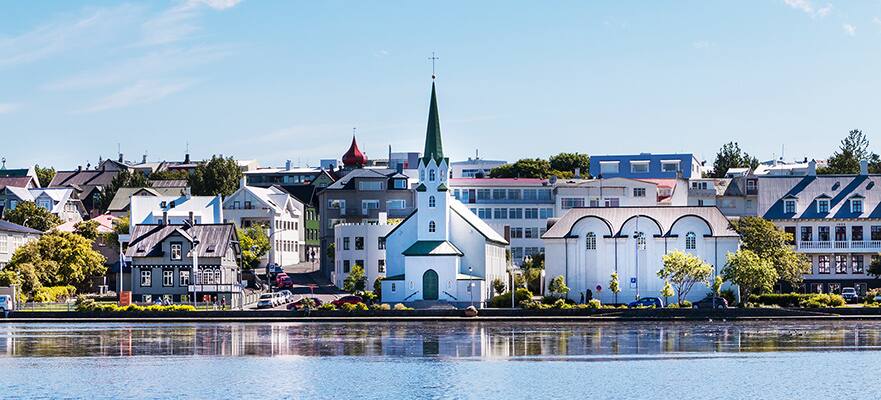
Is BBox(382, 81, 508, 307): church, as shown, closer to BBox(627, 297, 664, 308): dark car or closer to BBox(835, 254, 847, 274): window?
BBox(627, 297, 664, 308): dark car

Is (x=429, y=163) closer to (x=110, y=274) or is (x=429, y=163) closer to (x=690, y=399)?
(x=110, y=274)

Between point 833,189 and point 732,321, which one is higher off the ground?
point 833,189

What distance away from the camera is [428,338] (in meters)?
94.4

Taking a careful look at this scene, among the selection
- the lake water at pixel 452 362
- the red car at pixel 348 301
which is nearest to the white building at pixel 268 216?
the red car at pixel 348 301

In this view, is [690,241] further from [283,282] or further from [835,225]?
[283,282]

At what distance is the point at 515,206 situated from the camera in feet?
512

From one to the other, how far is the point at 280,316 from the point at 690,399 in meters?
53.6

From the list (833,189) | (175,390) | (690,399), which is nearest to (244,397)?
(175,390)

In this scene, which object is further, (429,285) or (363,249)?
(363,249)

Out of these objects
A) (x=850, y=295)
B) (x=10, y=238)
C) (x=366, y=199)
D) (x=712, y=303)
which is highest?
(x=366, y=199)

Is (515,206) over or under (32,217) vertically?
over

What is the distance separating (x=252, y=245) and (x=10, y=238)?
22.0 metres

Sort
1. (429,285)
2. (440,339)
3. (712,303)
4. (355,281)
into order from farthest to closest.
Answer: (355,281), (429,285), (712,303), (440,339)

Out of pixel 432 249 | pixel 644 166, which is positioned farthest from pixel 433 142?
pixel 644 166
